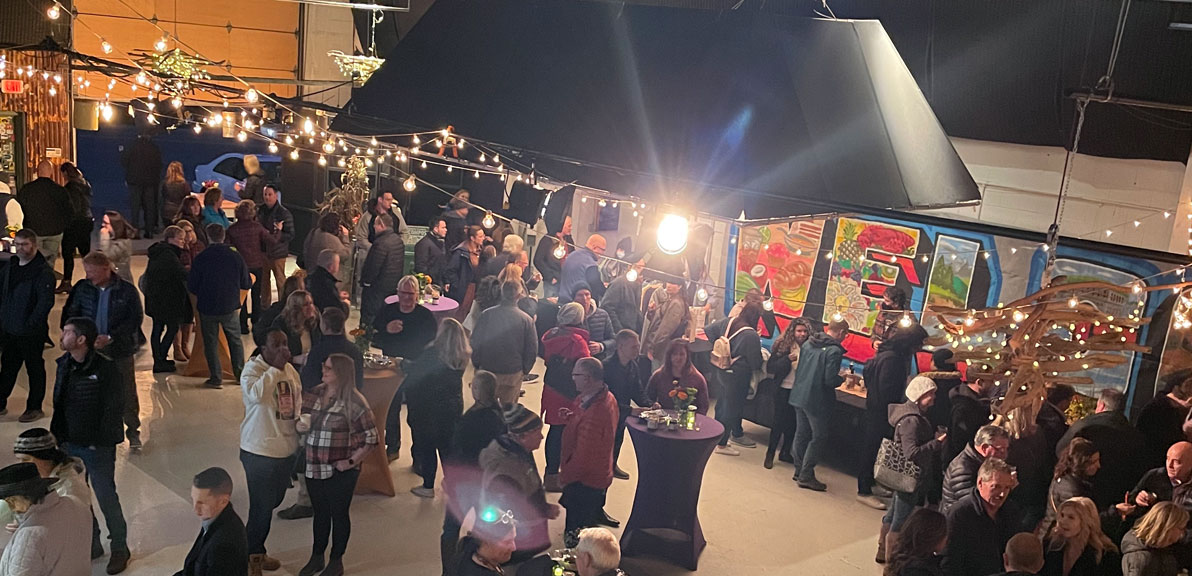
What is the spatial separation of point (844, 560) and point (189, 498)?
4379mm

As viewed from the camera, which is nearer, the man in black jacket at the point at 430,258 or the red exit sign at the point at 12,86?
the man in black jacket at the point at 430,258

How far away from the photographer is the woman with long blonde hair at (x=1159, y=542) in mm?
4793

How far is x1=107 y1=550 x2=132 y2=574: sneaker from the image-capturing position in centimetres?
545

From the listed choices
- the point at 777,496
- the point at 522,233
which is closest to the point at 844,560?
the point at 777,496

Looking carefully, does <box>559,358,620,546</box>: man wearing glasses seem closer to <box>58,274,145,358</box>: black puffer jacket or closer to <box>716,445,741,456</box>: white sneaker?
<box>716,445,741,456</box>: white sneaker

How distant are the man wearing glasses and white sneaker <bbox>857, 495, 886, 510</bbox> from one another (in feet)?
8.57

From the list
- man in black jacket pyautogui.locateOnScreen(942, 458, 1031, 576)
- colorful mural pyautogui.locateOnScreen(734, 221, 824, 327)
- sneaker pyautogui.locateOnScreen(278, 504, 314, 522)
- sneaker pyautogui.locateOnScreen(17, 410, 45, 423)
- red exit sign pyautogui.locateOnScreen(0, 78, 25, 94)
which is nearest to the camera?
man in black jacket pyautogui.locateOnScreen(942, 458, 1031, 576)

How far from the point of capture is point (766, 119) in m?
1.72

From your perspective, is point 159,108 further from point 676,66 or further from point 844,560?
point 676,66

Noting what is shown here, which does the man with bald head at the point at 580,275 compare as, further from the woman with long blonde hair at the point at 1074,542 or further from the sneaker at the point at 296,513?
the woman with long blonde hair at the point at 1074,542

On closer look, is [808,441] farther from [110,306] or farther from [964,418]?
[110,306]

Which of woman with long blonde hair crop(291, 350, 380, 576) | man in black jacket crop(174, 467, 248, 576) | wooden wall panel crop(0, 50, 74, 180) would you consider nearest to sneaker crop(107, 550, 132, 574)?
woman with long blonde hair crop(291, 350, 380, 576)

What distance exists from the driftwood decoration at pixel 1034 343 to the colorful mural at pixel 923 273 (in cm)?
86

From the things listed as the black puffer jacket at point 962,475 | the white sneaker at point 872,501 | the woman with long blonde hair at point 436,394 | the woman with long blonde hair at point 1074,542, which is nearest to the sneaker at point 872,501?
the white sneaker at point 872,501
